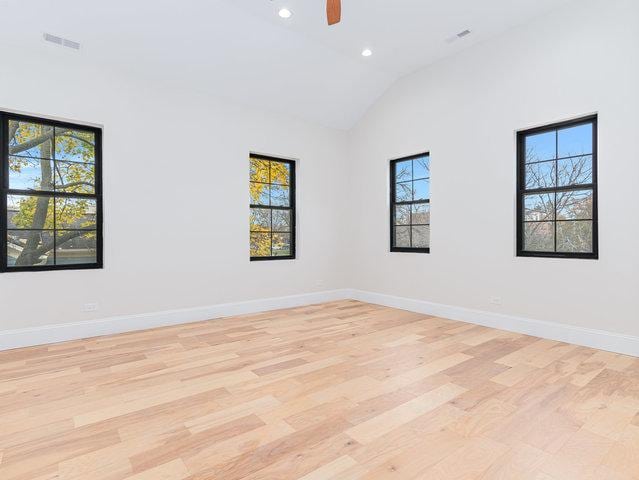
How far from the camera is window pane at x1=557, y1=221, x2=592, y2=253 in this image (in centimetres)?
366

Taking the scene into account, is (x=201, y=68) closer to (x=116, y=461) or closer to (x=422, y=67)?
(x=422, y=67)

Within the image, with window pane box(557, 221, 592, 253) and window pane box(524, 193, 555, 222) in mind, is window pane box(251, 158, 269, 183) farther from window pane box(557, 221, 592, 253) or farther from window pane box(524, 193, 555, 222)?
window pane box(557, 221, 592, 253)

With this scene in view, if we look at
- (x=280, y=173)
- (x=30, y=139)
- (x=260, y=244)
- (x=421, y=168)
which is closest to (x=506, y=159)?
(x=421, y=168)

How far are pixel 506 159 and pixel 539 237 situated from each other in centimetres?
96

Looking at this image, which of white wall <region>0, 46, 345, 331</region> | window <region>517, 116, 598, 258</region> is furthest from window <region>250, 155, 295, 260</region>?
window <region>517, 116, 598, 258</region>

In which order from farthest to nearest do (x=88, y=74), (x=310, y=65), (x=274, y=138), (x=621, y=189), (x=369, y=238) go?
(x=369, y=238), (x=274, y=138), (x=310, y=65), (x=88, y=74), (x=621, y=189)

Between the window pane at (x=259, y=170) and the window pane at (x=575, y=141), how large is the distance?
3.71 m

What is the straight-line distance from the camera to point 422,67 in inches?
198

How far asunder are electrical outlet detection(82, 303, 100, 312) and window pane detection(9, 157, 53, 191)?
4.20 feet

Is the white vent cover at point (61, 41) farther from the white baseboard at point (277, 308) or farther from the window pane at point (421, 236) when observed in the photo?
the window pane at point (421, 236)

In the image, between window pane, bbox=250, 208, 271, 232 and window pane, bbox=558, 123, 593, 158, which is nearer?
window pane, bbox=558, 123, 593, 158

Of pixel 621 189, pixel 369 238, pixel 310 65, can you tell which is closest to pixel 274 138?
pixel 310 65

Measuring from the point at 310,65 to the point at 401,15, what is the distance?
133cm

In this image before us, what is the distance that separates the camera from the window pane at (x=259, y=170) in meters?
5.27
